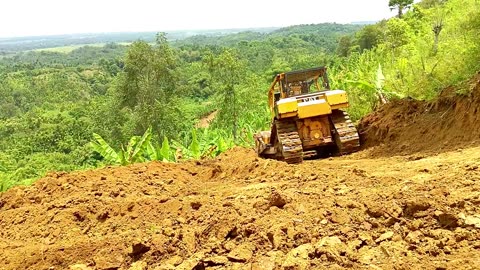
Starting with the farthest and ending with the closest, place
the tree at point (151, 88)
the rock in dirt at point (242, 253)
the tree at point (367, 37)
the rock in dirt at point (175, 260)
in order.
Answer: the tree at point (367, 37) → the tree at point (151, 88) → the rock in dirt at point (175, 260) → the rock in dirt at point (242, 253)

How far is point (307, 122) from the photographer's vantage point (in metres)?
9.63

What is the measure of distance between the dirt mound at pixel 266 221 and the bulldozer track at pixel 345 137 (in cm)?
231

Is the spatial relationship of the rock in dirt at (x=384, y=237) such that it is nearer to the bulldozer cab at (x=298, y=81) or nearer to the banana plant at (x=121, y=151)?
the bulldozer cab at (x=298, y=81)

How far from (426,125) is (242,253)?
5606mm

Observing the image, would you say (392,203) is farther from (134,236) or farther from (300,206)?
(134,236)

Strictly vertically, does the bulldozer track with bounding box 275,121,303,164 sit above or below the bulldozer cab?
below

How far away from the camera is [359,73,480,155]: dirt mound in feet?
23.0

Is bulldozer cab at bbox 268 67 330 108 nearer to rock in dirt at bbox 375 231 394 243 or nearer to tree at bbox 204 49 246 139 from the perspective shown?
rock in dirt at bbox 375 231 394 243

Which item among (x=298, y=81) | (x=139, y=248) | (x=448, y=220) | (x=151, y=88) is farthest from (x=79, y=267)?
(x=151, y=88)

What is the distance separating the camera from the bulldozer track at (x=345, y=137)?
9.09 metres

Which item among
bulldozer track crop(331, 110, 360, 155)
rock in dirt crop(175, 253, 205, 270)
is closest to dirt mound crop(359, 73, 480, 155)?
bulldozer track crop(331, 110, 360, 155)

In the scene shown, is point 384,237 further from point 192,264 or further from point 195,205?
point 195,205

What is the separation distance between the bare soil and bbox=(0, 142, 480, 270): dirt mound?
11 mm

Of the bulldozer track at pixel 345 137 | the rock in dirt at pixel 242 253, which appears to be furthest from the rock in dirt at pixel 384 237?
the bulldozer track at pixel 345 137
